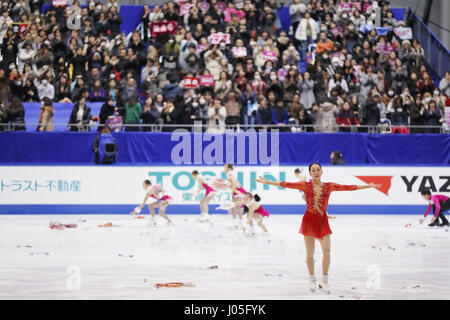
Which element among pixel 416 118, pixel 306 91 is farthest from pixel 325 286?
pixel 306 91

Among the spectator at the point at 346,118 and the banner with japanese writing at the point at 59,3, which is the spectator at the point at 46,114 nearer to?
the banner with japanese writing at the point at 59,3

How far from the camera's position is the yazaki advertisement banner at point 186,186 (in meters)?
17.4

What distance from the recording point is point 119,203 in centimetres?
1767

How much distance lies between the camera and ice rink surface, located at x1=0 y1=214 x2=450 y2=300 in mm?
7863

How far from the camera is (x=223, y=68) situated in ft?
67.6

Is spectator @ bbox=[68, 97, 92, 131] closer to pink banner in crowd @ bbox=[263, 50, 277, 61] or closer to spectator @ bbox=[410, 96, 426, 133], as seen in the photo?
pink banner in crowd @ bbox=[263, 50, 277, 61]

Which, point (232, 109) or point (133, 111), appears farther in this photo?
point (232, 109)

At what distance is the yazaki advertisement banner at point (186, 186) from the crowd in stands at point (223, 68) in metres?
1.26

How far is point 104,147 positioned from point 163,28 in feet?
20.6

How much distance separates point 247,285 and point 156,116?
A: 1089cm

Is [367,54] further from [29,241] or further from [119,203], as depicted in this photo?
[29,241]

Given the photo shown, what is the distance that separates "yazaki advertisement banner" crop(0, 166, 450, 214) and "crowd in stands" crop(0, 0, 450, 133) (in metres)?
1.26

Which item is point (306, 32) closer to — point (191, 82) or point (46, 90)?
point (191, 82)

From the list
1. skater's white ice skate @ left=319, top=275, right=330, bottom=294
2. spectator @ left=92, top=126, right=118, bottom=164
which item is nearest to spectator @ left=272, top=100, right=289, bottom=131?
spectator @ left=92, top=126, right=118, bottom=164
